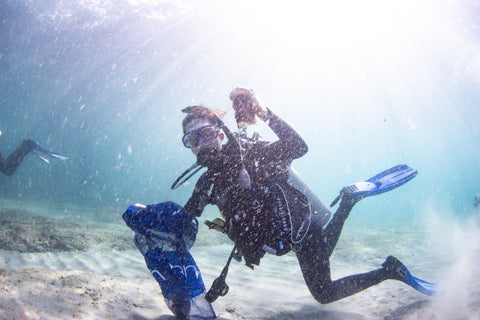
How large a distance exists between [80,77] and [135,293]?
1134 inches

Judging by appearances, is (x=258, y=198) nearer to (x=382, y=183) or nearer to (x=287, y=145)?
(x=287, y=145)

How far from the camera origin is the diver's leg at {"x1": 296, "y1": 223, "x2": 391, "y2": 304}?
2.79m

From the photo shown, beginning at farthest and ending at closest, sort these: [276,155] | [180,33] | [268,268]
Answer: [180,33] < [268,268] < [276,155]

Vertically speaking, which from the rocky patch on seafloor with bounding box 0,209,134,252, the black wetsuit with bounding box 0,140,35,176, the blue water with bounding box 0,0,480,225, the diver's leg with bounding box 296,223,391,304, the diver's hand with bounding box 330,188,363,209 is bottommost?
the rocky patch on seafloor with bounding box 0,209,134,252

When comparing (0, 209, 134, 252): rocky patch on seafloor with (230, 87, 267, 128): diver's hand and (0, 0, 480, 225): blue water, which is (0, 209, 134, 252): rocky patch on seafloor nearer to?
(230, 87, 267, 128): diver's hand

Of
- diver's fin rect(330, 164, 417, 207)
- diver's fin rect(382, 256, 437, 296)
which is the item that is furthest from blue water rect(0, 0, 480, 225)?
diver's fin rect(382, 256, 437, 296)

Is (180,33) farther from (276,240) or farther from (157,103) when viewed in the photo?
(276,240)

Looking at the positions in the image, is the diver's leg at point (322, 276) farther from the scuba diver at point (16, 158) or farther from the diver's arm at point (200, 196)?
the scuba diver at point (16, 158)

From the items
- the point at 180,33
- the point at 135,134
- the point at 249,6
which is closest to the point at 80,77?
the point at 180,33

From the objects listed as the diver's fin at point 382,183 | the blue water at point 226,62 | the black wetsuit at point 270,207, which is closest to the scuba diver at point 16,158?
the blue water at point 226,62

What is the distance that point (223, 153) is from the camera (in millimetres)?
2643

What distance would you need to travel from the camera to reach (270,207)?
2539mm

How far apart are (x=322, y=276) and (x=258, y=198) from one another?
1.30 meters

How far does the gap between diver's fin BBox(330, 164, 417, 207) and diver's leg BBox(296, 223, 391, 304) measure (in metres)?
1.01
